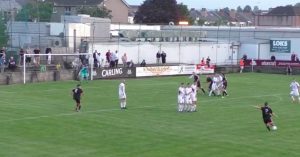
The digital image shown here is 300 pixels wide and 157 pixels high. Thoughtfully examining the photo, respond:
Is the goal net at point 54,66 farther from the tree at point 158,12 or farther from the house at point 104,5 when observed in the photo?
the house at point 104,5

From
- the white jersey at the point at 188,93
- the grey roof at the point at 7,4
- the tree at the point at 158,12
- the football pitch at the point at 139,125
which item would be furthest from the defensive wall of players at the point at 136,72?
the grey roof at the point at 7,4

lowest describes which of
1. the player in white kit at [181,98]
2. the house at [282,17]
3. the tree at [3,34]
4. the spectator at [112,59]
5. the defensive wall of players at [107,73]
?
the player in white kit at [181,98]

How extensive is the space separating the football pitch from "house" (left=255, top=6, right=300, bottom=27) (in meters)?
105

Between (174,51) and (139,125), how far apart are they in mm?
40321

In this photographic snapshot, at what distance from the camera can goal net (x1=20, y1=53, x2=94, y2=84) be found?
2121 inches

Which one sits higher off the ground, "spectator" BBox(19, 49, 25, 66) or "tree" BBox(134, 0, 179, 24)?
"tree" BBox(134, 0, 179, 24)

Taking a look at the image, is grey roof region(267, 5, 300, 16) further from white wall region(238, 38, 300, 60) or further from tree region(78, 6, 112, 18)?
white wall region(238, 38, 300, 60)

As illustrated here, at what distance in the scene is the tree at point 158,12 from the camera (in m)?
120

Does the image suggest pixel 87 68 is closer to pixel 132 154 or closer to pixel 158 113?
pixel 158 113

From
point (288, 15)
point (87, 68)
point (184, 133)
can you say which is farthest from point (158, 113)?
point (288, 15)

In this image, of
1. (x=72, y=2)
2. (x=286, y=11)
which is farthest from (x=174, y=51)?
(x=286, y=11)

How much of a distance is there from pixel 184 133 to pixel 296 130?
5.74 metres

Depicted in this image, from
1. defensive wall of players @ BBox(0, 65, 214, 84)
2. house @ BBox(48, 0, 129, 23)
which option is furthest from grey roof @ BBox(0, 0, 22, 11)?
defensive wall of players @ BBox(0, 65, 214, 84)

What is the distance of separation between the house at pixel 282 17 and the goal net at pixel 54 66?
322 feet
